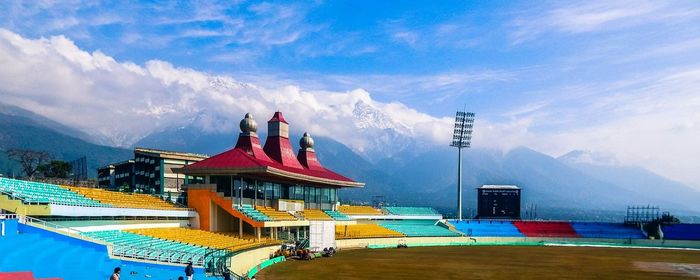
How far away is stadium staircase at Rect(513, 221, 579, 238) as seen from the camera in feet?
298

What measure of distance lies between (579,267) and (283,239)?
26874mm

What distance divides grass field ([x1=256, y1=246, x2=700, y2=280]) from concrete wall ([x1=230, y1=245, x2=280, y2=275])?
1.32 meters

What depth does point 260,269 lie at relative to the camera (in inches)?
1732

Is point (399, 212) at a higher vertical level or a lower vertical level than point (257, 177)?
lower

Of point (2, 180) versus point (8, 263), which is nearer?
point (8, 263)

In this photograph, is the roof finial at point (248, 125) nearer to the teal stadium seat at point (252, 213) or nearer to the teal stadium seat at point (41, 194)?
the teal stadium seat at point (252, 213)

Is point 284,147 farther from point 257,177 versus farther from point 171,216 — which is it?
point 171,216

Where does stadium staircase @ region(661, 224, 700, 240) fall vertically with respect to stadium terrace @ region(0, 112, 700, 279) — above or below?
below

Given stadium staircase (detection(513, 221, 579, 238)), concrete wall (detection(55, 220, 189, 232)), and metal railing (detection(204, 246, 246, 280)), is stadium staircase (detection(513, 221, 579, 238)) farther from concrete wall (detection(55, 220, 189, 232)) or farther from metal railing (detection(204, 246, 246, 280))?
metal railing (detection(204, 246, 246, 280))

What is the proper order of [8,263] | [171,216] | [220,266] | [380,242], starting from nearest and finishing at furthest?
[8,263], [220,266], [171,216], [380,242]

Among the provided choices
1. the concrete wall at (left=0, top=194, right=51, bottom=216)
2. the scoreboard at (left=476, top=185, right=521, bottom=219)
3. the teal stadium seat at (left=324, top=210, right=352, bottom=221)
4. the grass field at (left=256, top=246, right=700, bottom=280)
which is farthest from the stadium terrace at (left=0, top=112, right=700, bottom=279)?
the grass field at (left=256, top=246, right=700, bottom=280)

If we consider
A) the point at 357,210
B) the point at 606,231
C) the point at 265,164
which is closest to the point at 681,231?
the point at 606,231

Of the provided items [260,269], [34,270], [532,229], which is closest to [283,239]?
[260,269]

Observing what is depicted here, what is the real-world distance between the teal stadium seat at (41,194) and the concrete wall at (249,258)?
9298 millimetres
